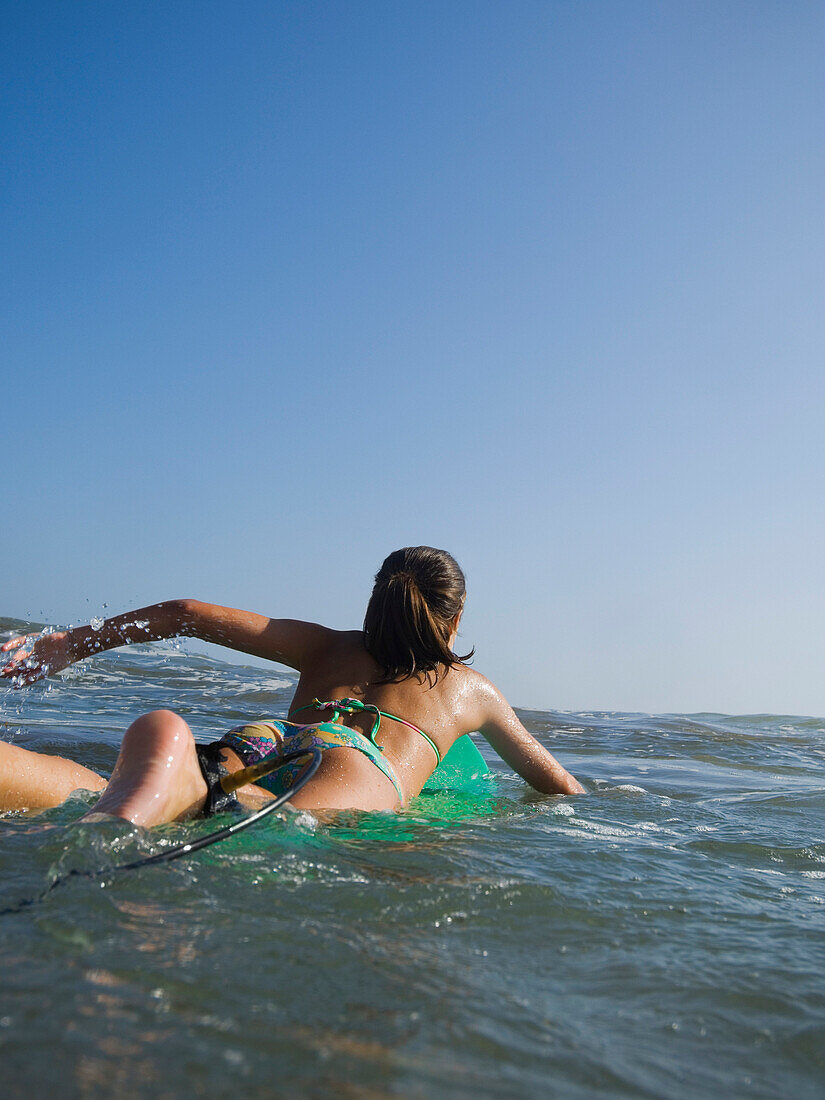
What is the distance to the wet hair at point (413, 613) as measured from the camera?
136 inches

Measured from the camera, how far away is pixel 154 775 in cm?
218

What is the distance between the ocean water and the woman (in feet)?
0.55

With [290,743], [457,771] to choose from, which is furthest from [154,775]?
[457,771]

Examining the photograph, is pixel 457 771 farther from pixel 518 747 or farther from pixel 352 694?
pixel 352 694

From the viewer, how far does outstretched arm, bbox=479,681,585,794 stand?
3791 millimetres

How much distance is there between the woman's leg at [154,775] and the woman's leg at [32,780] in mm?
717

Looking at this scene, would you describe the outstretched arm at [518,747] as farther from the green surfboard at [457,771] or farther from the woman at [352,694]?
the green surfboard at [457,771]

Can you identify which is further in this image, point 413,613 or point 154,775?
point 413,613

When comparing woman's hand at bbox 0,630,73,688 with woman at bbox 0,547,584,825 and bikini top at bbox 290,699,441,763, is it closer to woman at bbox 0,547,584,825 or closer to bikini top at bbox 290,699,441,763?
woman at bbox 0,547,584,825

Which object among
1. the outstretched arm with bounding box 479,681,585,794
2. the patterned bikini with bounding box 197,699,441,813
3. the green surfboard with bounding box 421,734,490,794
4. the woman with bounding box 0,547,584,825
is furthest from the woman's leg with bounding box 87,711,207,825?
the green surfboard with bounding box 421,734,490,794

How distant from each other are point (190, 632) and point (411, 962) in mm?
2113

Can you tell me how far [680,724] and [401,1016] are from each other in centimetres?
1073

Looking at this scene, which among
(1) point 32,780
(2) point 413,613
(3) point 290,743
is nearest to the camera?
(1) point 32,780

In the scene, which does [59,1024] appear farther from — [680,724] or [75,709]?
[680,724]
